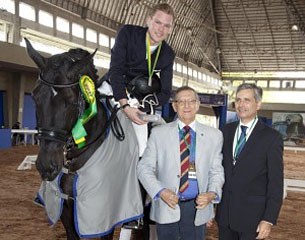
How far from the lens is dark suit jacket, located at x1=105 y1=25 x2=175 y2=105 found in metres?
3.01

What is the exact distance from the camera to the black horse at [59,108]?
2.26 metres

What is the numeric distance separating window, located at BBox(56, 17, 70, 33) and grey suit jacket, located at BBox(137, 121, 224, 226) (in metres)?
20.3

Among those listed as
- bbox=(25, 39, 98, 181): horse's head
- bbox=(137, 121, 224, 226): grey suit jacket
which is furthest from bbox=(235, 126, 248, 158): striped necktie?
bbox=(25, 39, 98, 181): horse's head

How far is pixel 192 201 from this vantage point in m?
2.62

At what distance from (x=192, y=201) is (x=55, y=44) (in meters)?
20.2

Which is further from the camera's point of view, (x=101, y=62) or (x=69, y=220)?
(x=101, y=62)

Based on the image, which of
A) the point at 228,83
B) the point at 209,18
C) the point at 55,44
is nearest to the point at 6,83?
the point at 55,44

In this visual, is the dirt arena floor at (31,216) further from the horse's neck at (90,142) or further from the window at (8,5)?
the window at (8,5)

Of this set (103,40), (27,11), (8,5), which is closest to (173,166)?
(8,5)

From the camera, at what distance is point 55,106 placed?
7.43 feet

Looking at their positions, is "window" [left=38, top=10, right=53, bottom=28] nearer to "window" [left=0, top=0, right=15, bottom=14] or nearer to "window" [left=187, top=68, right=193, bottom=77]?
"window" [left=0, top=0, right=15, bottom=14]

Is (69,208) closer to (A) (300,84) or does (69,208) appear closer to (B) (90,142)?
(B) (90,142)

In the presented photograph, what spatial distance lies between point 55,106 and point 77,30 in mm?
21938

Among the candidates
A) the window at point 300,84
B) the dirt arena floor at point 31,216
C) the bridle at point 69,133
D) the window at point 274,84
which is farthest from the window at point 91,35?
the window at point 300,84
